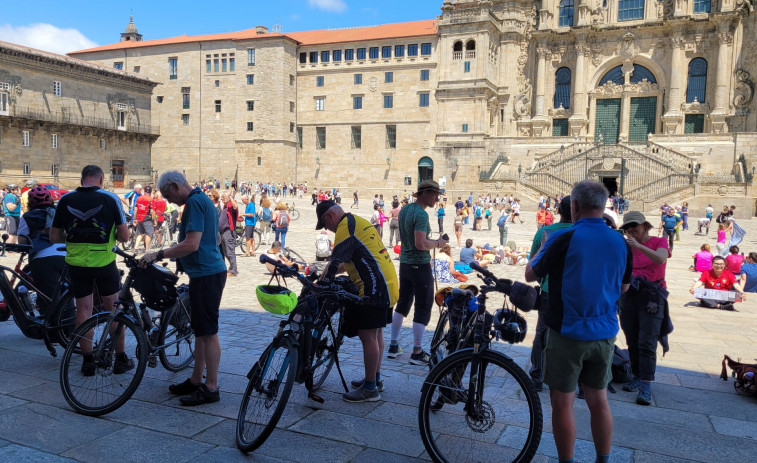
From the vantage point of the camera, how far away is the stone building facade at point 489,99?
3903cm

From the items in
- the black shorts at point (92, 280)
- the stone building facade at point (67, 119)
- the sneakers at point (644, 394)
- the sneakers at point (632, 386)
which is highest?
the stone building facade at point (67, 119)

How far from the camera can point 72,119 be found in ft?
148

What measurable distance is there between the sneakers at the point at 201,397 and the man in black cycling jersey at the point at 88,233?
2.40ft

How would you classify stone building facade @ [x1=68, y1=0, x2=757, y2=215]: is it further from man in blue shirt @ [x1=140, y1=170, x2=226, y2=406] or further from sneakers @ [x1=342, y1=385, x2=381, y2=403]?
man in blue shirt @ [x1=140, y1=170, x2=226, y2=406]

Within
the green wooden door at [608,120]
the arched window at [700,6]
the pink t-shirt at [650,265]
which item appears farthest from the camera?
the green wooden door at [608,120]

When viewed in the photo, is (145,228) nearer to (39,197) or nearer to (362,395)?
(39,197)

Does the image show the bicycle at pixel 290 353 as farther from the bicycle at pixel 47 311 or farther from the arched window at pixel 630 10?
the arched window at pixel 630 10

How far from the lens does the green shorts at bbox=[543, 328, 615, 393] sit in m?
3.16

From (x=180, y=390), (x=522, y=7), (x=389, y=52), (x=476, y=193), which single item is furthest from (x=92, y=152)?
(x=180, y=390)

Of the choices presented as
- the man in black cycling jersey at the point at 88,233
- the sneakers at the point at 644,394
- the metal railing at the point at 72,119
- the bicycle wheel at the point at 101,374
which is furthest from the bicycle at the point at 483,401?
the metal railing at the point at 72,119

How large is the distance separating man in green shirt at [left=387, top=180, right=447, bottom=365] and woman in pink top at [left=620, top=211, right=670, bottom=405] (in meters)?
1.80

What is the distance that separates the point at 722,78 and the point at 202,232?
1839 inches

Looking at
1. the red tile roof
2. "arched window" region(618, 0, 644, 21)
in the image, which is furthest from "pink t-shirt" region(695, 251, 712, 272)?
the red tile roof

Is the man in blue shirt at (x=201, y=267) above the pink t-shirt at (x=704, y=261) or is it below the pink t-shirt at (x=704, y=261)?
above
